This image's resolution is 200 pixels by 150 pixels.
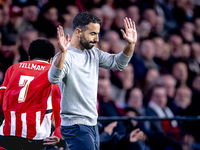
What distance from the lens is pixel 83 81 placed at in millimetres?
1843

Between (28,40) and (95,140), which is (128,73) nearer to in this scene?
(28,40)

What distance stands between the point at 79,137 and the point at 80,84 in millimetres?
345

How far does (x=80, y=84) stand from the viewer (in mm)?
1842

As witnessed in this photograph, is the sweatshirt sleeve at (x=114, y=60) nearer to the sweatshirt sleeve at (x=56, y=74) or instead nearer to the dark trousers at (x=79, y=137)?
the sweatshirt sleeve at (x=56, y=74)

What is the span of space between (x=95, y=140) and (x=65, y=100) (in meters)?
0.35

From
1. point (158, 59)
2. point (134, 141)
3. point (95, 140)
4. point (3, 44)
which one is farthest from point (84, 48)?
point (158, 59)

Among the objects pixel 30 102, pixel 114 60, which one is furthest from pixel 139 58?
pixel 30 102

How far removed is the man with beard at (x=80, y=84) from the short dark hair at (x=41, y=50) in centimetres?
28

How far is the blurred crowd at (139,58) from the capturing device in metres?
3.14

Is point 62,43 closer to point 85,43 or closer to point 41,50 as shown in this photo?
point 85,43

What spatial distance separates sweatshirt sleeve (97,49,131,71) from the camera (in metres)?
1.96

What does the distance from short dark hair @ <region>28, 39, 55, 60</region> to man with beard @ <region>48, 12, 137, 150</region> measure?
284 mm

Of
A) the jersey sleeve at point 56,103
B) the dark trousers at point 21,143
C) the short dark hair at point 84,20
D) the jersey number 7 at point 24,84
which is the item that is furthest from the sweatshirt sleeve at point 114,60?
the dark trousers at point 21,143

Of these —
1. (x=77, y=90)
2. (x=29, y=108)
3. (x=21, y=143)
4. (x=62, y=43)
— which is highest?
(x=62, y=43)
